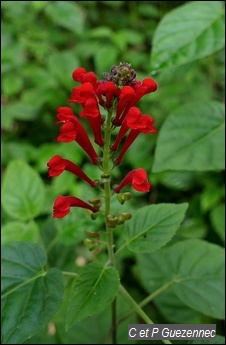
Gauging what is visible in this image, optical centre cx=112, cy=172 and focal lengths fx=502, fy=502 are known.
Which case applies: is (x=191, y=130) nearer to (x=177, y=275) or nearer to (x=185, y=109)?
(x=185, y=109)

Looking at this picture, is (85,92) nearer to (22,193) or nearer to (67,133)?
(67,133)

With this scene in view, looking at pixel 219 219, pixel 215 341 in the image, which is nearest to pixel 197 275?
pixel 215 341

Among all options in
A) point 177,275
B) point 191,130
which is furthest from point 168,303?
point 191,130

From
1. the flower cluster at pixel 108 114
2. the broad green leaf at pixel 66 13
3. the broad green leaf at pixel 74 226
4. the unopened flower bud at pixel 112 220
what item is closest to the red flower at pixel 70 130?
the flower cluster at pixel 108 114

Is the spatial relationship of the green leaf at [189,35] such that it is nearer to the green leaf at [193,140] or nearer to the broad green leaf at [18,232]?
the green leaf at [193,140]

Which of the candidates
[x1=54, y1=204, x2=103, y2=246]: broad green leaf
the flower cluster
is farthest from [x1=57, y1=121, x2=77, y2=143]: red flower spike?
[x1=54, y1=204, x2=103, y2=246]: broad green leaf
